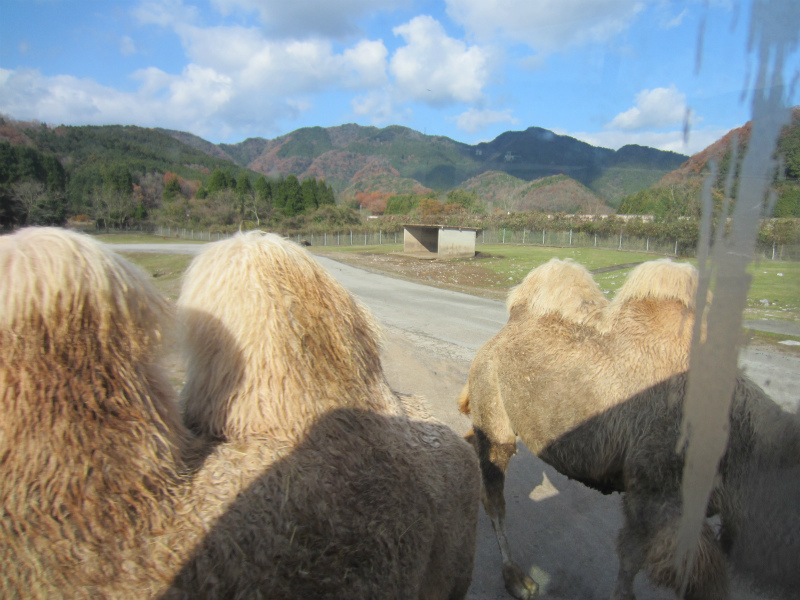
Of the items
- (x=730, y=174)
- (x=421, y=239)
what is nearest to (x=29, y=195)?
(x=730, y=174)

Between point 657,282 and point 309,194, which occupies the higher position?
point 309,194

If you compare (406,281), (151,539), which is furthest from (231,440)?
(406,281)

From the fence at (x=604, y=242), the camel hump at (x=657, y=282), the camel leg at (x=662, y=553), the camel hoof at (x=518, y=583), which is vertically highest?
the fence at (x=604, y=242)

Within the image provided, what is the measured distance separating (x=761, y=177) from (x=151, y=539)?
1.46m

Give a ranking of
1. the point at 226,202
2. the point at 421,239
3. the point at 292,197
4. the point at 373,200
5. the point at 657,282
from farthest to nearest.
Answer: the point at 373,200
the point at 292,197
the point at 421,239
the point at 226,202
the point at 657,282

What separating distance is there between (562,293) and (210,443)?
8.73ft

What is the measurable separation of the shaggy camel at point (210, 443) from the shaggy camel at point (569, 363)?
1.30 metres

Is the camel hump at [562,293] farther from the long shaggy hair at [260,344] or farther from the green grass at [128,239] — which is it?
the green grass at [128,239]

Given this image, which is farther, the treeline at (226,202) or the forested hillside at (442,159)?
the treeline at (226,202)

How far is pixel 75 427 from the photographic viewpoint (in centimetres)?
92

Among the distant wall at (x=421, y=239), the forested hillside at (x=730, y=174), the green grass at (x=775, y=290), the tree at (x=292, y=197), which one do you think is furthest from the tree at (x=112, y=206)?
the tree at (x=292, y=197)

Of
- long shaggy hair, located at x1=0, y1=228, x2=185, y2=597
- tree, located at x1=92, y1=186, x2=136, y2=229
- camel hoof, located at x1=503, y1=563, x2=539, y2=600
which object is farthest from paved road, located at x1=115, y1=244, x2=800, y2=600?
tree, located at x1=92, y1=186, x2=136, y2=229

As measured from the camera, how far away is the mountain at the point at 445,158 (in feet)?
5.51

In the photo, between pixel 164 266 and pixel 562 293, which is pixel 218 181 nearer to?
pixel 164 266
